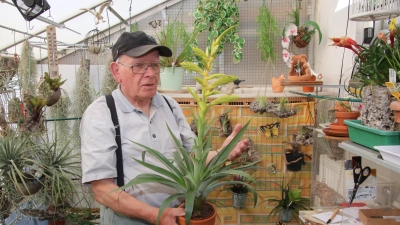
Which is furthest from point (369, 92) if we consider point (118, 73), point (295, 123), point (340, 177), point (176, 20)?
point (176, 20)

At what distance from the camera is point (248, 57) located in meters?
3.28

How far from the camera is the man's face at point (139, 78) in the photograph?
139 centimetres

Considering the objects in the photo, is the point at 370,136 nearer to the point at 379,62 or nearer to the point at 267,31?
the point at 379,62

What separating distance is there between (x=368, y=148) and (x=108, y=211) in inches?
49.8

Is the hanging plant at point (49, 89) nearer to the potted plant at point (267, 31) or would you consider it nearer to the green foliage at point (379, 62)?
the green foliage at point (379, 62)

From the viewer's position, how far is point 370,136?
1.19 m

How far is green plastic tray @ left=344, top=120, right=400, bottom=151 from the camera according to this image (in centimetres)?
111

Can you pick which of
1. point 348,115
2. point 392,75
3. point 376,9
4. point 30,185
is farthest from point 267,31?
point 30,185

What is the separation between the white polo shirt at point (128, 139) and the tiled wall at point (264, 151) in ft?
4.25

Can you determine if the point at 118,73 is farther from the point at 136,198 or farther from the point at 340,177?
the point at 340,177

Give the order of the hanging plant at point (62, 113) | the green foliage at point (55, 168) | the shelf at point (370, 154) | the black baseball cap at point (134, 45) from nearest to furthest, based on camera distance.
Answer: the shelf at point (370, 154)
the black baseball cap at point (134, 45)
the green foliage at point (55, 168)
the hanging plant at point (62, 113)

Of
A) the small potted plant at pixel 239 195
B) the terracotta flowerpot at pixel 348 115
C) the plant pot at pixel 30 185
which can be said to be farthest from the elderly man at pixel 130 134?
the small potted plant at pixel 239 195

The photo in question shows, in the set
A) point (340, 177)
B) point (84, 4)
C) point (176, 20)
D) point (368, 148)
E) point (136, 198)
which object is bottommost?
point (340, 177)

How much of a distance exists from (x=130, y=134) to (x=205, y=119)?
440 millimetres
